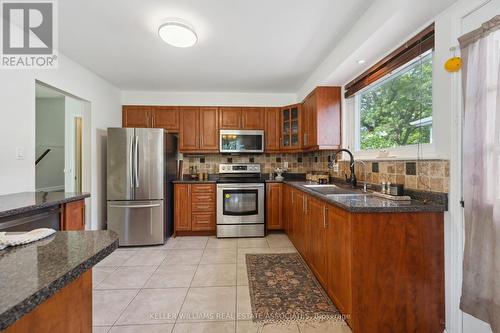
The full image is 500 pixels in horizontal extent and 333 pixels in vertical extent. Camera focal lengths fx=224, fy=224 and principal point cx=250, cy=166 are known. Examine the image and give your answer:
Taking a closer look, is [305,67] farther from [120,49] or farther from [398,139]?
[120,49]

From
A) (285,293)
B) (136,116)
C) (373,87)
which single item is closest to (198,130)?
(136,116)

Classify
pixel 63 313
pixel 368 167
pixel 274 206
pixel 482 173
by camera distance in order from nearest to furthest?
pixel 63 313 → pixel 482 173 → pixel 368 167 → pixel 274 206

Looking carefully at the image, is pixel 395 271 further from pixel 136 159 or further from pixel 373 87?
pixel 136 159

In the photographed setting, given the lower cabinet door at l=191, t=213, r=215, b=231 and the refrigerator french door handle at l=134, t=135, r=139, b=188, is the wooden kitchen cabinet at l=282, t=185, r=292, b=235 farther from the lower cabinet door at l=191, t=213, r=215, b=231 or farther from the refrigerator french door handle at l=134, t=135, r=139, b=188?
the refrigerator french door handle at l=134, t=135, r=139, b=188

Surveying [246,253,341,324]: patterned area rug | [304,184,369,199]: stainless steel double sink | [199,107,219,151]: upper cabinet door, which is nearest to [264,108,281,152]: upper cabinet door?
[199,107,219,151]: upper cabinet door

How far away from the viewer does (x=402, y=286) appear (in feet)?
4.81

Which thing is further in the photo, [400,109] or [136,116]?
[136,116]

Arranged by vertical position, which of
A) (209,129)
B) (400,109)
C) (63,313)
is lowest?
(63,313)

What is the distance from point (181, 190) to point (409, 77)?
10.5ft

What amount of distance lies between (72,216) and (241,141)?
2514 mm

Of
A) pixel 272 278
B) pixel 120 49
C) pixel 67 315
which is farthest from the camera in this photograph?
pixel 120 49

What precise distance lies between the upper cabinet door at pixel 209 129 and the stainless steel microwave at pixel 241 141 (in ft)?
0.41

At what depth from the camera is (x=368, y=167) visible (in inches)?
93.0

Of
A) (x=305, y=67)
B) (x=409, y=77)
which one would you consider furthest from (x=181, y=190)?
(x=409, y=77)
